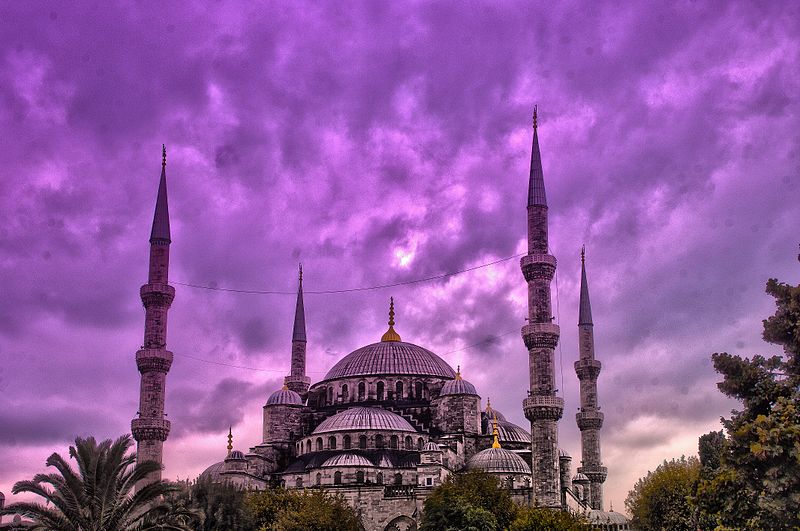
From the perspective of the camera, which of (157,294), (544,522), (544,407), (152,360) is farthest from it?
(157,294)

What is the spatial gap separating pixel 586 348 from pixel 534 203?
16.3 metres

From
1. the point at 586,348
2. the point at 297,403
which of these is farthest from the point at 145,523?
the point at 586,348

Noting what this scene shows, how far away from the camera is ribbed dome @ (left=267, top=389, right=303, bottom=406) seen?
63584 millimetres

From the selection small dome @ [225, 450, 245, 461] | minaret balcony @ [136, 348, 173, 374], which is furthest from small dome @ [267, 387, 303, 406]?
minaret balcony @ [136, 348, 173, 374]

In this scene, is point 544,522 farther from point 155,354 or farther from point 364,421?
point 155,354

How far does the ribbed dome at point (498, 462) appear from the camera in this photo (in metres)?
53.7

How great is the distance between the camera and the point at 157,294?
54688 millimetres

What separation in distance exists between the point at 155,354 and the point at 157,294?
345cm

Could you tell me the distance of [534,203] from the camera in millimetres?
52906

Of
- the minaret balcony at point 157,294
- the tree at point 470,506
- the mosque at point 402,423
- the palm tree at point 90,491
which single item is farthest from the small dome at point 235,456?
the palm tree at point 90,491

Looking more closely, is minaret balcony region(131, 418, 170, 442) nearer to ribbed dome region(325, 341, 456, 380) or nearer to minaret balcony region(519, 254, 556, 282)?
ribbed dome region(325, 341, 456, 380)

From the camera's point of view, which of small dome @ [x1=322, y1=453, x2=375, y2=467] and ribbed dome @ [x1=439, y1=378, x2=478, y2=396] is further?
ribbed dome @ [x1=439, y1=378, x2=478, y2=396]

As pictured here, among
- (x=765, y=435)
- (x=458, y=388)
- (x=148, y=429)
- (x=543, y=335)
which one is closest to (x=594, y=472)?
(x=458, y=388)

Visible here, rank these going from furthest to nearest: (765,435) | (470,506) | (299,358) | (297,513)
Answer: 1. (299,358)
2. (297,513)
3. (470,506)
4. (765,435)
